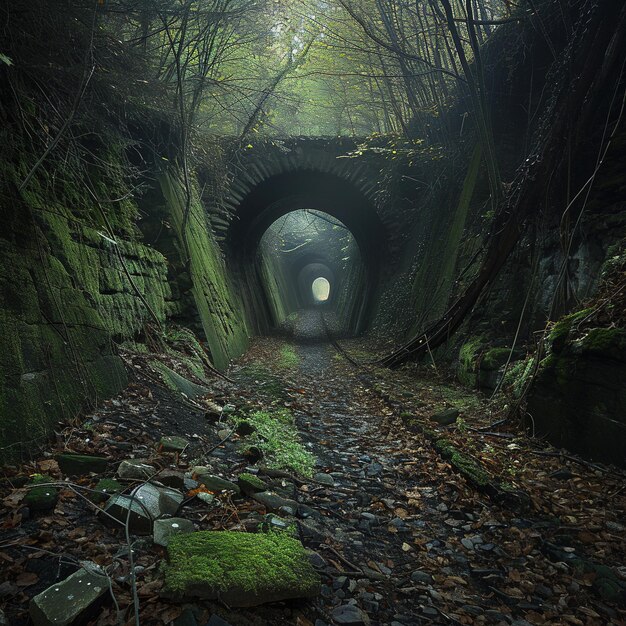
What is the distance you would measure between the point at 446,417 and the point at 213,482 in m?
2.78

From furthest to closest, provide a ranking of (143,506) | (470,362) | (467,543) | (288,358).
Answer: (288,358) → (470,362) → (467,543) → (143,506)

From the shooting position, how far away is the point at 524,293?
591 centimetres

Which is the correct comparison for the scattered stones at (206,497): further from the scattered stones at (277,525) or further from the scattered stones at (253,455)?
the scattered stones at (253,455)

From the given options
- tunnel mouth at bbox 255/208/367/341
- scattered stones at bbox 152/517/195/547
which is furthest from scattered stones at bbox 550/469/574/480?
tunnel mouth at bbox 255/208/367/341

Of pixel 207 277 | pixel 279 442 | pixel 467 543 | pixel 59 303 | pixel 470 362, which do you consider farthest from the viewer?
pixel 207 277

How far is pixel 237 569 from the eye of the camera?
1.87 m

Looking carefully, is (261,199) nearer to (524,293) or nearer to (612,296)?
(524,293)

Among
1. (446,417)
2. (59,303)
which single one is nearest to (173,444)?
(59,303)

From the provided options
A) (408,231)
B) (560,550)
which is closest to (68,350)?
(560,550)

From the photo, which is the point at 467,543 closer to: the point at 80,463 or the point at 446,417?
the point at 446,417

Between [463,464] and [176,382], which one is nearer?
[463,464]

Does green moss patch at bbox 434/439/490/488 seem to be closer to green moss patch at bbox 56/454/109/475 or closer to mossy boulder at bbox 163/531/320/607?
mossy boulder at bbox 163/531/320/607

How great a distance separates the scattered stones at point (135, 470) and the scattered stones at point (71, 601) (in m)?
0.98

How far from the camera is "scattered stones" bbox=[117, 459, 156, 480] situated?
8.73ft
